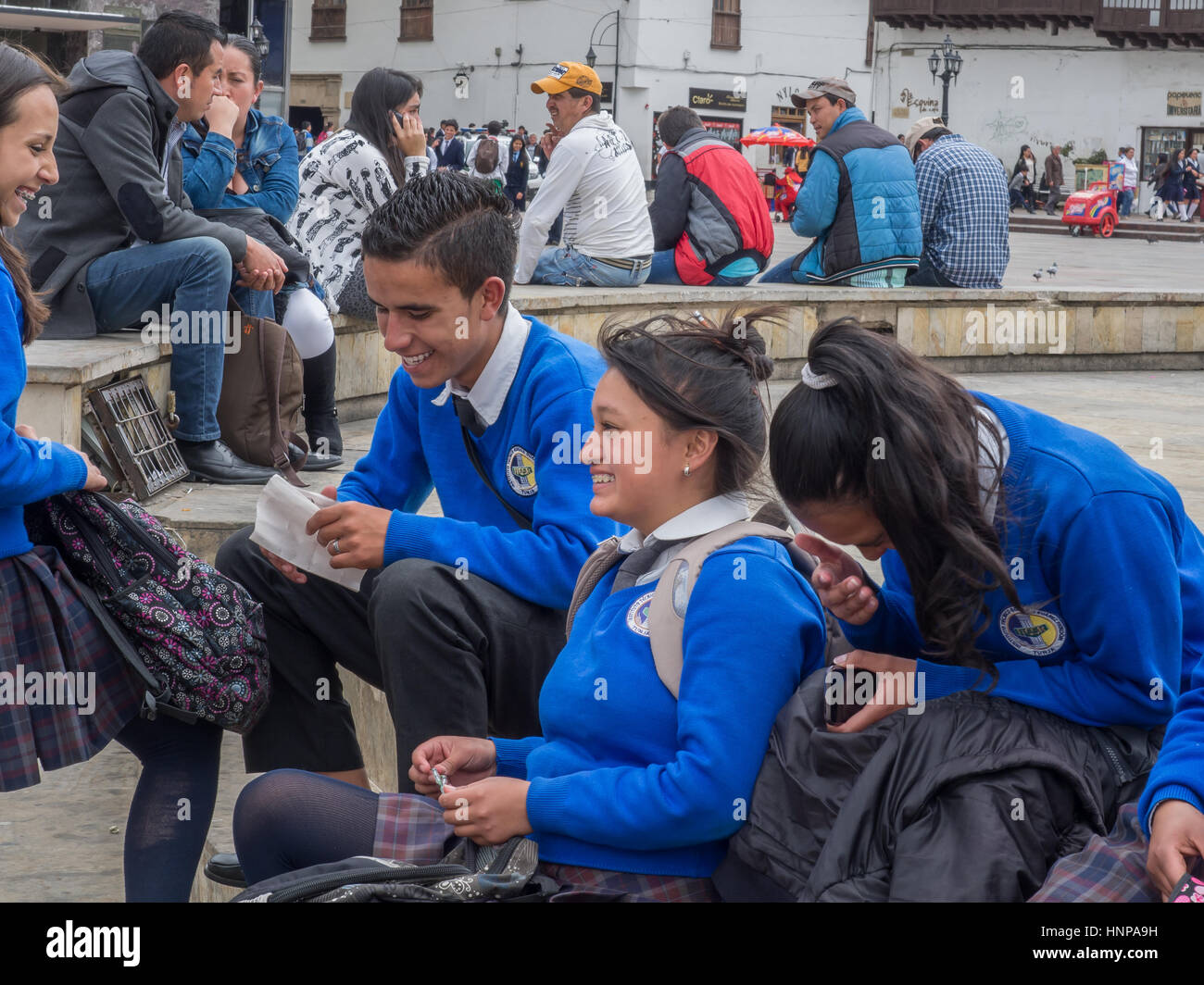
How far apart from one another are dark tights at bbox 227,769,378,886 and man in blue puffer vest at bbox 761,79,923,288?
693 cm

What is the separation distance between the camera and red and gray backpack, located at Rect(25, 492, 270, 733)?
8.07 ft

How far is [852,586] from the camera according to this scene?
1.88 metres

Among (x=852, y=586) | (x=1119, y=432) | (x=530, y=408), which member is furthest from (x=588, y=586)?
(x=1119, y=432)

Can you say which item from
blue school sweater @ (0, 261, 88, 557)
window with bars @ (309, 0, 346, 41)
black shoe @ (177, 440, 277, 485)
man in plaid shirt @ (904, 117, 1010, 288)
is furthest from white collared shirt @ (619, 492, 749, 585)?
window with bars @ (309, 0, 346, 41)

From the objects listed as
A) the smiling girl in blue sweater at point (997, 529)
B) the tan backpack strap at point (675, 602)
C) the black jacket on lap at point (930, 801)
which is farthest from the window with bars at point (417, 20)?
the black jacket on lap at point (930, 801)

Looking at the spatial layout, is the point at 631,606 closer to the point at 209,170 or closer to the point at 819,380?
the point at 819,380

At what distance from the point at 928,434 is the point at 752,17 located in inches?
1608

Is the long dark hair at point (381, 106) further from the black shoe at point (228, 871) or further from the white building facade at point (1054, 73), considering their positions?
the white building facade at point (1054, 73)

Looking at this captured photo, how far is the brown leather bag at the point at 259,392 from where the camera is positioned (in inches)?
177

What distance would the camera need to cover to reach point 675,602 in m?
1.87

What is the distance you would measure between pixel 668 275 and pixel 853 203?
119cm

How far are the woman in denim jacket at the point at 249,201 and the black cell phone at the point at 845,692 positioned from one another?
3.39 meters

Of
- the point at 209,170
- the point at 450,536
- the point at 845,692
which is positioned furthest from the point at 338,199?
the point at 845,692

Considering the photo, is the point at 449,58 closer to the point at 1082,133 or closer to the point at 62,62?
the point at 1082,133
